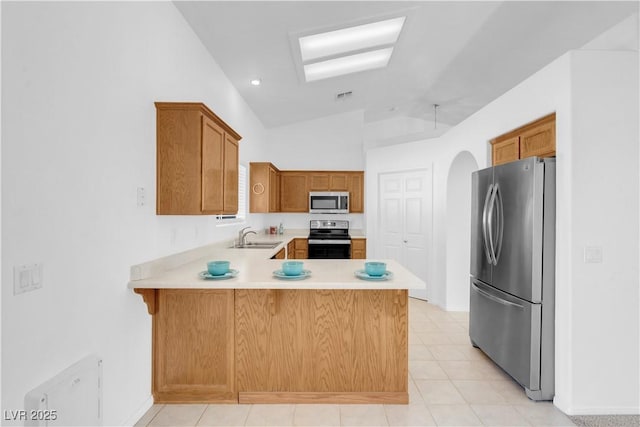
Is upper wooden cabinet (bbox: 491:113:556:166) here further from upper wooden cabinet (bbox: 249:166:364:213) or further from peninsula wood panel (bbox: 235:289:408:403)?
upper wooden cabinet (bbox: 249:166:364:213)

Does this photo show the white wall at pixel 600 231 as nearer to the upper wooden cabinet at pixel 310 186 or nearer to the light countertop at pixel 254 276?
the light countertop at pixel 254 276

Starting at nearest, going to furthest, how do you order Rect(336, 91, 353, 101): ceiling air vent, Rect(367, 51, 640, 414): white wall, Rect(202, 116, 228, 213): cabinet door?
1. Rect(367, 51, 640, 414): white wall
2. Rect(202, 116, 228, 213): cabinet door
3. Rect(336, 91, 353, 101): ceiling air vent

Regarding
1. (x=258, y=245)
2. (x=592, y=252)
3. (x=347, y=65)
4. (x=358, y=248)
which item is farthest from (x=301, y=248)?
(x=592, y=252)

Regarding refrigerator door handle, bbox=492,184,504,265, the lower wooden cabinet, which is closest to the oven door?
the lower wooden cabinet

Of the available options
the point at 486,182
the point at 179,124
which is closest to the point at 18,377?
the point at 179,124

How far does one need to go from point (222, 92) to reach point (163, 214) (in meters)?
1.94

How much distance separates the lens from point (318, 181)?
6.41 meters

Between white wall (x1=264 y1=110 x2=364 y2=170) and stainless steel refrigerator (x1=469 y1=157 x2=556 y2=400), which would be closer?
stainless steel refrigerator (x1=469 y1=157 x2=556 y2=400)

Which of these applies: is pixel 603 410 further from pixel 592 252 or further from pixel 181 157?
pixel 181 157

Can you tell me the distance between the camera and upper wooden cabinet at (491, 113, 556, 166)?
8.33 ft

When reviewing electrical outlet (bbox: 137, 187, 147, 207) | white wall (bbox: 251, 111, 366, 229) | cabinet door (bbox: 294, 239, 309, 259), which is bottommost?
cabinet door (bbox: 294, 239, 309, 259)

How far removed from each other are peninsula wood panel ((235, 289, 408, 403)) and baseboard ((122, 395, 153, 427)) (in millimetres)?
612

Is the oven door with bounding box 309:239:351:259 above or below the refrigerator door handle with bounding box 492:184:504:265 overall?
below

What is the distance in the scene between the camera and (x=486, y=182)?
122 inches
